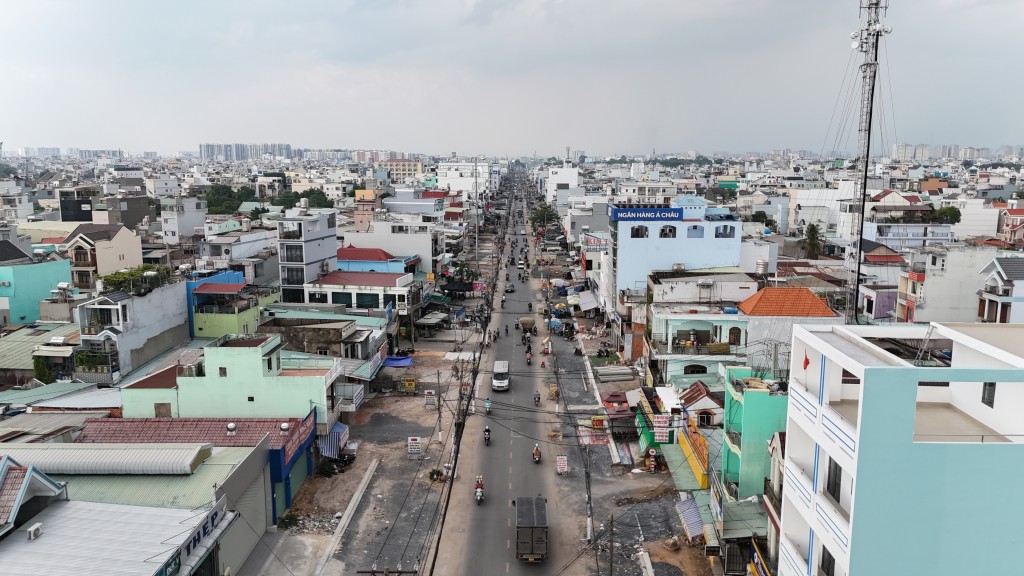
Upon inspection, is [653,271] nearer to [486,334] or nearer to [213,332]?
[486,334]

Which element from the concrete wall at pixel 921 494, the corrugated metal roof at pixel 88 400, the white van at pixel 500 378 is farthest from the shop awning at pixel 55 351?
the concrete wall at pixel 921 494

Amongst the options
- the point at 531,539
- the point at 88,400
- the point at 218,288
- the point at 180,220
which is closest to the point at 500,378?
the point at 218,288

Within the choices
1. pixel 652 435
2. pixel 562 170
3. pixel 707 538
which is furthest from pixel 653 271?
pixel 562 170

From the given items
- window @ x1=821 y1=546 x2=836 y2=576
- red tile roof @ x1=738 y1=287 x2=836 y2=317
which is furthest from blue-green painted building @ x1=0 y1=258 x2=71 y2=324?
window @ x1=821 y1=546 x2=836 y2=576

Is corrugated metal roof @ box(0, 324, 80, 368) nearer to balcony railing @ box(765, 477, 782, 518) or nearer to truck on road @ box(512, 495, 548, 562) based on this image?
truck on road @ box(512, 495, 548, 562)

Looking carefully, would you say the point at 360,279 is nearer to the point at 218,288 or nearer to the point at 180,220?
the point at 218,288
